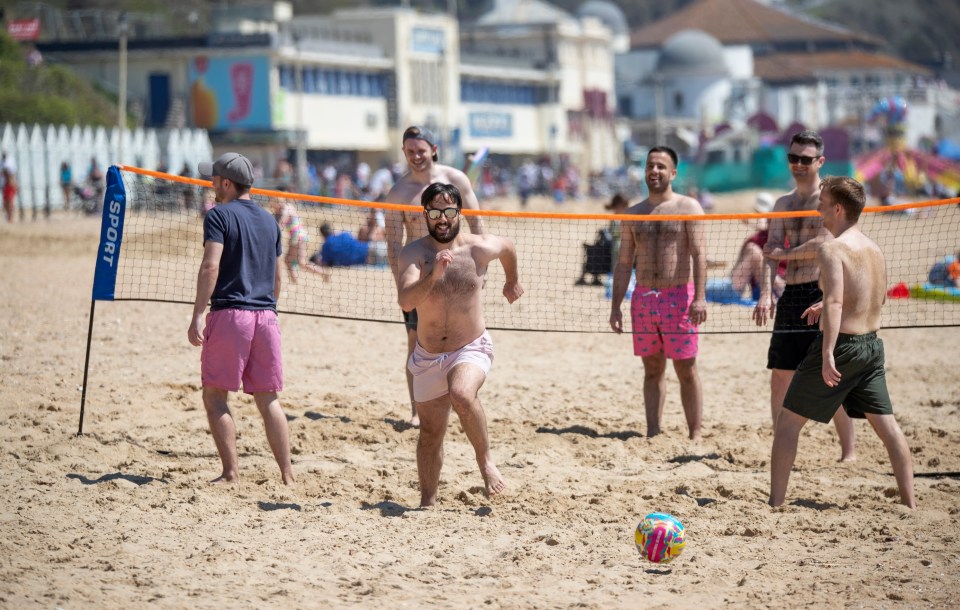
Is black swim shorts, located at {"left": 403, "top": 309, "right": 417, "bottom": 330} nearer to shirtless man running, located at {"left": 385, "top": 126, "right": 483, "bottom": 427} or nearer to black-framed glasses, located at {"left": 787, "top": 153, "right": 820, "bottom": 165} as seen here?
shirtless man running, located at {"left": 385, "top": 126, "right": 483, "bottom": 427}

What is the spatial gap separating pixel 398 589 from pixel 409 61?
53.8 metres

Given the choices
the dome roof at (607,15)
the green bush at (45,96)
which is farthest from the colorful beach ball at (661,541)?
the dome roof at (607,15)

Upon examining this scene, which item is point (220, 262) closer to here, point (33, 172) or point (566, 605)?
point (566, 605)

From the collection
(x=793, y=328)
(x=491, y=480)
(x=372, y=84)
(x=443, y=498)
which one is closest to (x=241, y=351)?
(x=443, y=498)

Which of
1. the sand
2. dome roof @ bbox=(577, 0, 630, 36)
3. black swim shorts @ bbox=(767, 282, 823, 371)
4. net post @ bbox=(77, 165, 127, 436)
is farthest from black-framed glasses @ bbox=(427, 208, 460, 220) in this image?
dome roof @ bbox=(577, 0, 630, 36)

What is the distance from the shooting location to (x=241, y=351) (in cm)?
658

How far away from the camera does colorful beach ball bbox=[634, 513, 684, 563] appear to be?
5527 mm

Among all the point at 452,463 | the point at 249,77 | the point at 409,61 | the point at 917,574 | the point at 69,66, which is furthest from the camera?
the point at 409,61

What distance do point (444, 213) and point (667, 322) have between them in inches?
93.6

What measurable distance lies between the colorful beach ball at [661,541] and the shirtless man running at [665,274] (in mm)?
2472

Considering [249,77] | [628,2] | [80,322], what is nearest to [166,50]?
[249,77]

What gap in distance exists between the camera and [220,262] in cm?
657

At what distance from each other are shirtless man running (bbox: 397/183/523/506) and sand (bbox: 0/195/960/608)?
1.61 feet

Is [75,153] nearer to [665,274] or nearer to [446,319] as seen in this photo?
[665,274]
